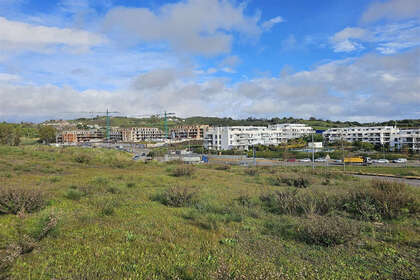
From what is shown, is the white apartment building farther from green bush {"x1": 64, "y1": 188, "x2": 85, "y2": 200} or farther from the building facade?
green bush {"x1": 64, "y1": 188, "x2": 85, "y2": 200}

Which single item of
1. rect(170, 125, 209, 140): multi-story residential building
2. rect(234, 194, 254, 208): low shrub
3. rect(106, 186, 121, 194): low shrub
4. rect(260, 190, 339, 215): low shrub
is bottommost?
rect(234, 194, 254, 208): low shrub

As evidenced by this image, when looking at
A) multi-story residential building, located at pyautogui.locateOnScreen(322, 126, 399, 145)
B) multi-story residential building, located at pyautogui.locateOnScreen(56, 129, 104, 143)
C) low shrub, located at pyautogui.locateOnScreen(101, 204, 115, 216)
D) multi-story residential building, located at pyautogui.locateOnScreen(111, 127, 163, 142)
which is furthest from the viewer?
multi-story residential building, located at pyautogui.locateOnScreen(111, 127, 163, 142)

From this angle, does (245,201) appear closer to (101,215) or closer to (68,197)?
(101,215)

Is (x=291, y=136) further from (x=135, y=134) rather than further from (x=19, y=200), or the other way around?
(x=19, y=200)

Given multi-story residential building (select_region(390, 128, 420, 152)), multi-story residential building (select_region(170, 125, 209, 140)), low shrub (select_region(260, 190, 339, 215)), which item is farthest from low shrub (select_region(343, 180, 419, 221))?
multi-story residential building (select_region(170, 125, 209, 140))

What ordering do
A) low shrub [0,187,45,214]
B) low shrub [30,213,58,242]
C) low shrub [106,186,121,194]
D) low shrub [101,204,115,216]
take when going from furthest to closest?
low shrub [106,186,121,194]
low shrub [101,204,115,216]
low shrub [0,187,45,214]
low shrub [30,213,58,242]

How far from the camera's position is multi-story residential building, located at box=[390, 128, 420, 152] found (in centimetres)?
8181

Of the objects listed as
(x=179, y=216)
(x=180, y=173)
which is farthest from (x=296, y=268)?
(x=180, y=173)

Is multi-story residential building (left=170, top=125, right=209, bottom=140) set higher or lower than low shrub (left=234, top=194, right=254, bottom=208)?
higher

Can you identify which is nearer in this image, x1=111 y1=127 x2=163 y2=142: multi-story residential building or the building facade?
the building facade

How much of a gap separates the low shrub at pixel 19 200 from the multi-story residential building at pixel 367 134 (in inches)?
3776

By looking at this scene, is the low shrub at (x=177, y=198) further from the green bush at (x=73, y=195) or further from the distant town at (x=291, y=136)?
the distant town at (x=291, y=136)

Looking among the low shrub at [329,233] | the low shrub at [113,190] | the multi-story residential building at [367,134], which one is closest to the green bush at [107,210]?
the low shrub at [113,190]

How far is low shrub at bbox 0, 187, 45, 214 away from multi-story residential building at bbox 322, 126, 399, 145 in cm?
9592
